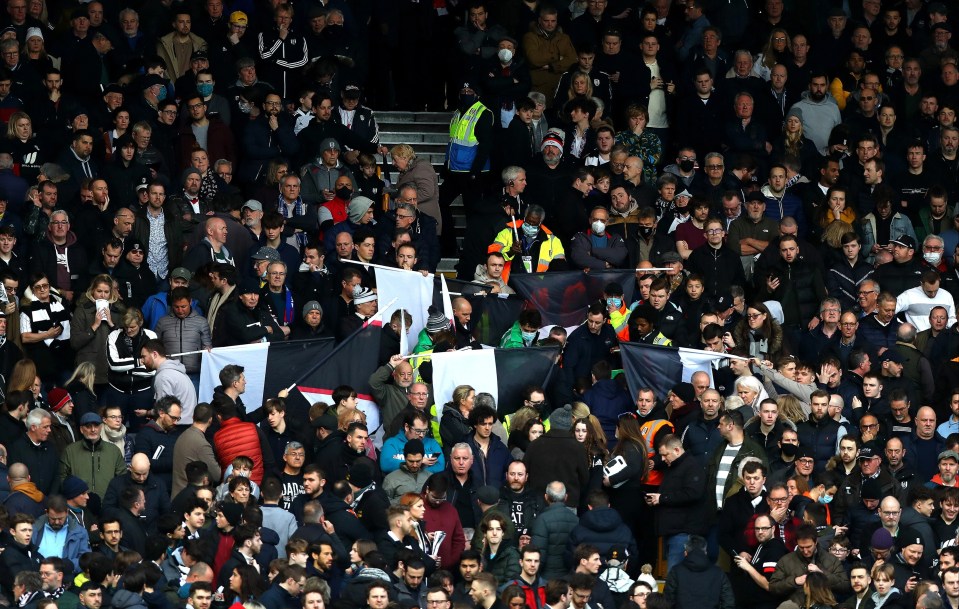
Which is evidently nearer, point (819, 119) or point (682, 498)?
point (682, 498)

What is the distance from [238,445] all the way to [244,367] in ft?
5.62

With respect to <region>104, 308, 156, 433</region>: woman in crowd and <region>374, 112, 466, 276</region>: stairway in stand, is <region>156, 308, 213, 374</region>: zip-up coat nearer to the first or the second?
<region>104, 308, 156, 433</region>: woman in crowd

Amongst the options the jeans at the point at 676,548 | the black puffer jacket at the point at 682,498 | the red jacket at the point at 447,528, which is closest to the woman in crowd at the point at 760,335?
the black puffer jacket at the point at 682,498

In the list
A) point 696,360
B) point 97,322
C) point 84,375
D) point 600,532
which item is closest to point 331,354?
point 97,322

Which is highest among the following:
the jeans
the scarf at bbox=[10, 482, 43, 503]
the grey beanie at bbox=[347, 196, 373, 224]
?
the grey beanie at bbox=[347, 196, 373, 224]

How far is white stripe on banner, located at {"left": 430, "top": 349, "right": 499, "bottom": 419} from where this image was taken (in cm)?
2053

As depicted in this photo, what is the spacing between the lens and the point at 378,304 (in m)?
21.5

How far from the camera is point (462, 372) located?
814 inches

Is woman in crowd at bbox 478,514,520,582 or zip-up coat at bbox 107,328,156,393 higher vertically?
zip-up coat at bbox 107,328,156,393

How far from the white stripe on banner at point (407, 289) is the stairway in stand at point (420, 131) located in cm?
446

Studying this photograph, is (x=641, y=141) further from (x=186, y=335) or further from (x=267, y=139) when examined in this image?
(x=186, y=335)

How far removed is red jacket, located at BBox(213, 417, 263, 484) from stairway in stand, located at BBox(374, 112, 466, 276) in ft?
24.5

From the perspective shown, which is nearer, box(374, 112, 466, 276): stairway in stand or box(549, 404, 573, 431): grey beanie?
box(549, 404, 573, 431): grey beanie

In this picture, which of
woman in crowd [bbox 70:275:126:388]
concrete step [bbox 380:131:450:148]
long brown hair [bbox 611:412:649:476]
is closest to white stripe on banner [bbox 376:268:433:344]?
woman in crowd [bbox 70:275:126:388]
